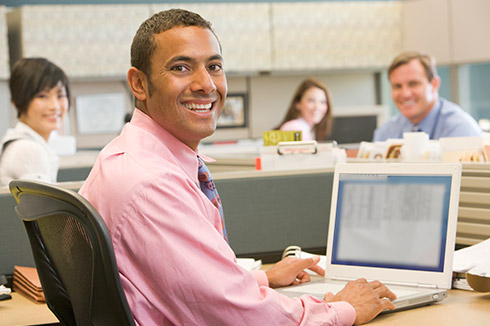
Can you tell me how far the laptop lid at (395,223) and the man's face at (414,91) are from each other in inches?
86.7

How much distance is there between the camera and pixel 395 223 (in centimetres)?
165

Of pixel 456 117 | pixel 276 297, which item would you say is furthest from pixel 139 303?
pixel 456 117

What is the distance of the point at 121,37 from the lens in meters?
5.24

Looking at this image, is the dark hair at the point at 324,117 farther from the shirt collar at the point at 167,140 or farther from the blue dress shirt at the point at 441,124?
the shirt collar at the point at 167,140

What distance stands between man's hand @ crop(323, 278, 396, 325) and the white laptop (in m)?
0.05

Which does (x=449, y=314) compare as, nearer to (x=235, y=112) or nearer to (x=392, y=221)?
(x=392, y=221)

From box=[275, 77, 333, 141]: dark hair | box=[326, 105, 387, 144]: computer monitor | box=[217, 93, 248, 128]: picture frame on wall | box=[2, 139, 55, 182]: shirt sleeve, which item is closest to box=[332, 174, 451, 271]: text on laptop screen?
box=[2, 139, 55, 182]: shirt sleeve

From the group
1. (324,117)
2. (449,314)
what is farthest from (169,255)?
(324,117)

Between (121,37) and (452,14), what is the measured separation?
253 centimetres

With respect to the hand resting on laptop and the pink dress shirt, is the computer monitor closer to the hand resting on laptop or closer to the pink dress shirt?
the hand resting on laptop

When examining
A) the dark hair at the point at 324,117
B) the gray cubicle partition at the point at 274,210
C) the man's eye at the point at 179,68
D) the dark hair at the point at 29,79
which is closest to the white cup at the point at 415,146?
the gray cubicle partition at the point at 274,210

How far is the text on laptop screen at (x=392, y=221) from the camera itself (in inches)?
63.1

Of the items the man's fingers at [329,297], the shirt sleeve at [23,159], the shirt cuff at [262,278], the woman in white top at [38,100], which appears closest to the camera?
the man's fingers at [329,297]

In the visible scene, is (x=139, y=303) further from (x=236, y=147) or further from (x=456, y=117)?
(x=236, y=147)
